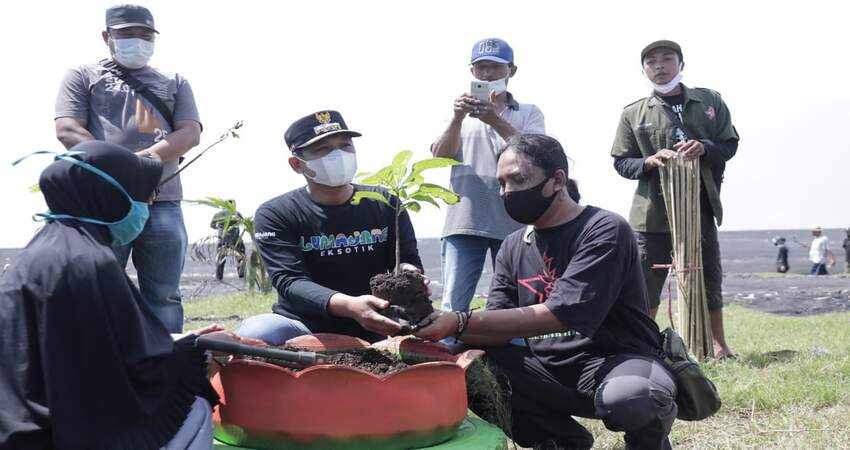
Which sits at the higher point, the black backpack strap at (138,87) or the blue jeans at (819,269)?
the black backpack strap at (138,87)

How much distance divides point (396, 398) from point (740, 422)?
2.15 m

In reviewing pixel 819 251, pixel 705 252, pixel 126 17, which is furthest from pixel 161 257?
pixel 819 251

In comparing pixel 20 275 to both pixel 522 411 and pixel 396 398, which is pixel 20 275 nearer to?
pixel 396 398

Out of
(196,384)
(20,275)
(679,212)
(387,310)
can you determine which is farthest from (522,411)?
(679,212)

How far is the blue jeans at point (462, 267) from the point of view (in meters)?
4.68

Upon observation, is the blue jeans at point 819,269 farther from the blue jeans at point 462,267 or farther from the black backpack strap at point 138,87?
the black backpack strap at point 138,87

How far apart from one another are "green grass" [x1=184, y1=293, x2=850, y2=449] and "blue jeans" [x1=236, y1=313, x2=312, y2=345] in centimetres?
149

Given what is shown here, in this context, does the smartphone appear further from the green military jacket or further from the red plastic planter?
the red plastic planter

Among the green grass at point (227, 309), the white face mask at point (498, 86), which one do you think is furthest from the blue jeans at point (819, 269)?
the white face mask at point (498, 86)

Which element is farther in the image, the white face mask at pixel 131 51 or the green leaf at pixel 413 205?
the white face mask at pixel 131 51

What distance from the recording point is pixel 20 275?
235 centimetres

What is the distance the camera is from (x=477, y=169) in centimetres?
483

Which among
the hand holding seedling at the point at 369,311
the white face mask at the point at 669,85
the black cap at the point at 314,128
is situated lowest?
the hand holding seedling at the point at 369,311

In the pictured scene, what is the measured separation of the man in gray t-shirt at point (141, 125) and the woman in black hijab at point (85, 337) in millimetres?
1764
